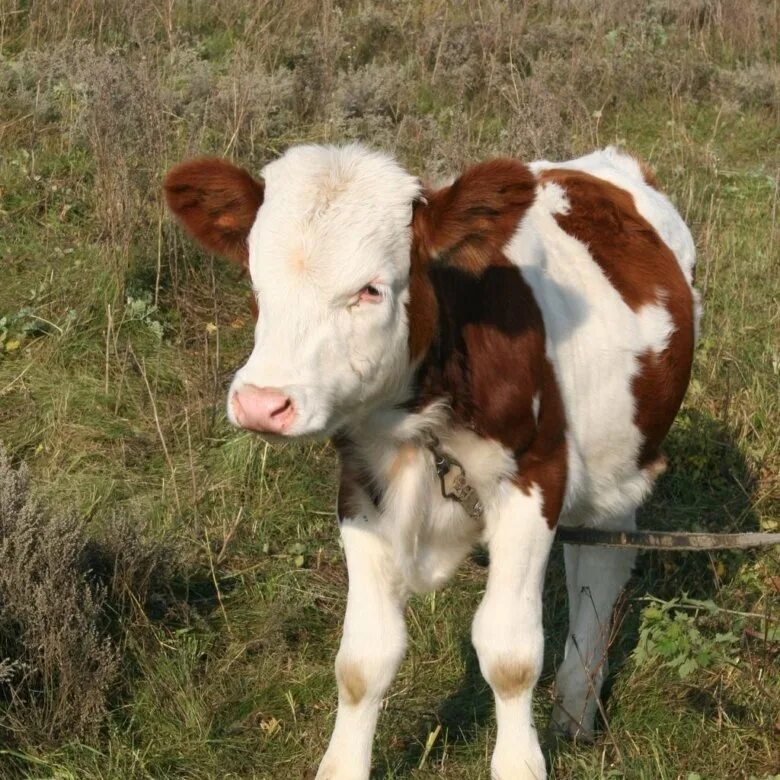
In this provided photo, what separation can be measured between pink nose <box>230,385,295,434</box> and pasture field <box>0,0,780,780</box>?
49.5 inches

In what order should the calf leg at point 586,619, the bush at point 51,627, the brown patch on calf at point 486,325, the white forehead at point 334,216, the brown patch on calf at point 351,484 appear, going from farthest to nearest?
the calf leg at point 586,619
the bush at point 51,627
the brown patch on calf at point 351,484
the brown patch on calf at point 486,325
the white forehead at point 334,216

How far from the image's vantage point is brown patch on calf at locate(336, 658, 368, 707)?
348cm

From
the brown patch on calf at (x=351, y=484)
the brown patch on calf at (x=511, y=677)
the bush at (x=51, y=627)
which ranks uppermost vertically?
the brown patch on calf at (x=351, y=484)

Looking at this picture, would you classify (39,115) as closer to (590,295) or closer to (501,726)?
(590,295)

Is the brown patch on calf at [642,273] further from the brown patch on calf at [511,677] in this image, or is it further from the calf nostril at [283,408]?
the calf nostril at [283,408]

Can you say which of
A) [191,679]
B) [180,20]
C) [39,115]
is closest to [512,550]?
[191,679]

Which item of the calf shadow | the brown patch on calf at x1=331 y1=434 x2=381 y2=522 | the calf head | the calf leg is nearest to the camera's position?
the calf head

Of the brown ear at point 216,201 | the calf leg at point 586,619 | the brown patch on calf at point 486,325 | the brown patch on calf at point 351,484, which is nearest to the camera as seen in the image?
the brown patch on calf at point 486,325

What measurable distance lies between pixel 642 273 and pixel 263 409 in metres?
1.83

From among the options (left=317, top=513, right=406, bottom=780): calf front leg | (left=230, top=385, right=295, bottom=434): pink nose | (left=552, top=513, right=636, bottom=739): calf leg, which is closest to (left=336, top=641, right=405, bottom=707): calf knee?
(left=317, top=513, right=406, bottom=780): calf front leg

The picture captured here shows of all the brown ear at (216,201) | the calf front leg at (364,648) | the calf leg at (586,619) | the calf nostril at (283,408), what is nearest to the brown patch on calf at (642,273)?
the calf leg at (586,619)

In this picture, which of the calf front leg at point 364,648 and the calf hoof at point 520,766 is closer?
Result: the calf hoof at point 520,766

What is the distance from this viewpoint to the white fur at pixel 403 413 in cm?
292

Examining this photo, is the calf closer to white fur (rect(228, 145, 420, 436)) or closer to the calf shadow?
white fur (rect(228, 145, 420, 436))
